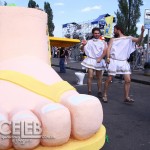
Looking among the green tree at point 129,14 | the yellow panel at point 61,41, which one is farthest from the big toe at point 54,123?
the green tree at point 129,14

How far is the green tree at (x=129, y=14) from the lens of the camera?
33000 mm

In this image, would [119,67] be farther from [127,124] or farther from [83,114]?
[83,114]

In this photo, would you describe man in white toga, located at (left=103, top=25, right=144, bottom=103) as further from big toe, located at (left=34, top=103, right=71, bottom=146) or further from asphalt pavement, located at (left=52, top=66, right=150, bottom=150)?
big toe, located at (left=34, top=103, right=71, bottom=146)

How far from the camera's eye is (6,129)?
6.57 ft

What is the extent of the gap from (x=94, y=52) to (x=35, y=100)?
4395mm

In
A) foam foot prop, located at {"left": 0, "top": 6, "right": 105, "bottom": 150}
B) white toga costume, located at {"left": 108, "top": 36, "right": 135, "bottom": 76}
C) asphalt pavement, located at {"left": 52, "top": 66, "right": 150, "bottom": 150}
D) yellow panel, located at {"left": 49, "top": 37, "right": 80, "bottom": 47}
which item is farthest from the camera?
white toga costume, located at {"left": 108, "top": 36, "right": 135, "bottom": 76}

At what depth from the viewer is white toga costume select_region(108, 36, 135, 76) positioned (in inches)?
238

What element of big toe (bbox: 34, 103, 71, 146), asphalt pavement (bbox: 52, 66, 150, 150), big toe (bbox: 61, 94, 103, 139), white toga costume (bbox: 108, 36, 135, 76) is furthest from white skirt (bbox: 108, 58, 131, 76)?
big toe (bbox: 34, 103, 71, 146)

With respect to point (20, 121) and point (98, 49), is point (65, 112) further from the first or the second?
point (98, 49)

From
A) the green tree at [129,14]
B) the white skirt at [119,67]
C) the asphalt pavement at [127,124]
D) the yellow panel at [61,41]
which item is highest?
the green tree at [129,14]

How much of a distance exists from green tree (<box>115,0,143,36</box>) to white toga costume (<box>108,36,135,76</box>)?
27135 mm

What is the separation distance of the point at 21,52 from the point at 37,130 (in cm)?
104

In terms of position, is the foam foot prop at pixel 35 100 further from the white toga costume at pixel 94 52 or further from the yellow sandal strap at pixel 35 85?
the white toga costume at pixel 94 52

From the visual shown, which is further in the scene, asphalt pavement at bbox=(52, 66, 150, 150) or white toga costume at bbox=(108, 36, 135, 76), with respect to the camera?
white toga costume at bbox=(108, 36, 135, 76)
